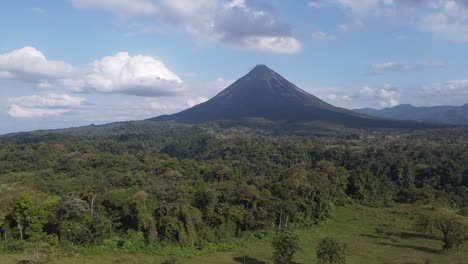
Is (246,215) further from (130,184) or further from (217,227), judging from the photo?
(130,184)

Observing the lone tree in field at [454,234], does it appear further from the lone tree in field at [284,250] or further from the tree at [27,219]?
the tree at [27,219]

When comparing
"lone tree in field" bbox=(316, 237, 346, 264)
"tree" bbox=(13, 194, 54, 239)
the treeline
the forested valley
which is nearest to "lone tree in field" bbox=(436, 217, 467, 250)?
the forested valley

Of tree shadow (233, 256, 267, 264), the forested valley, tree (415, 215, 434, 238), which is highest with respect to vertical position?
the forested valley

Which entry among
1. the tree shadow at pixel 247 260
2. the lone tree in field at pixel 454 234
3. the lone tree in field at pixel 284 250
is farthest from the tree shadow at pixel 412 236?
the tree shadow at pixel 247 260

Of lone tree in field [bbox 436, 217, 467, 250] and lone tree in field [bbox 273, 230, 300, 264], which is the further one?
lone tree in field [bbox 436, 217, 467, 250]

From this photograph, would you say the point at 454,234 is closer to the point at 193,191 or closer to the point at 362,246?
the point at 362,246

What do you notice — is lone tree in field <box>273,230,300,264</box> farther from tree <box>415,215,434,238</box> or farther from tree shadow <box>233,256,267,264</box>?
tree <box>415,215,434,238</box>
